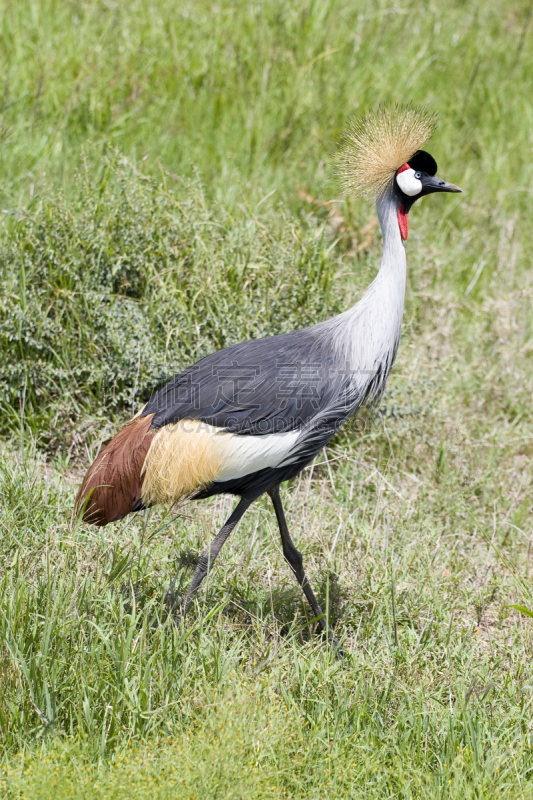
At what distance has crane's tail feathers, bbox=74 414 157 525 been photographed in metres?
2.52

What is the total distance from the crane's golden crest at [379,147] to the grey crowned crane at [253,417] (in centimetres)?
18

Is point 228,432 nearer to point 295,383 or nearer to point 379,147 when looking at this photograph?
point 295,383

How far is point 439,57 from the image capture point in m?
5.62

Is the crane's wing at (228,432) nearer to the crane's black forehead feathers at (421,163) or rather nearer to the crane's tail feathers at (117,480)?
the crane's tail feathers at (117,480)

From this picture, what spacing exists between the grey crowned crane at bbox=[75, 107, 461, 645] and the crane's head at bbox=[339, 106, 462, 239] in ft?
0.40

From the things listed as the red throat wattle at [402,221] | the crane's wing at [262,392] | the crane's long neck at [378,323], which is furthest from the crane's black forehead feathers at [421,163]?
the crane's wing at [262,392]

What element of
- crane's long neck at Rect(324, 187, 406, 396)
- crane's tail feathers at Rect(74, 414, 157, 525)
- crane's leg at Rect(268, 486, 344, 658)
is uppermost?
crane's long neck at Rect(324, 187, 406, 396)

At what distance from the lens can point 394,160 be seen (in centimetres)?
275

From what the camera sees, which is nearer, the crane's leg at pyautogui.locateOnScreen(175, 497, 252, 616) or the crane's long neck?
the crane's leg at pyautogui.locateOnScreen(175, 497, 252, 616)

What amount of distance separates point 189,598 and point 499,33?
545cm

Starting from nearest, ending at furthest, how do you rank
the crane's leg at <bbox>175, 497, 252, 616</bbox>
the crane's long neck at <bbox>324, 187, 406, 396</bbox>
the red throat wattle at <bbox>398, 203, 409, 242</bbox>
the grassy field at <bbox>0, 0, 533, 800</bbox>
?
the grassy field at <bbox>0, 0, 533, 800</bbox> → the crane's leg at <bbox>175, 497, 252, 616</bbox> → the crane's long neck at <bbox>324, 187, 406, 396</bbox> → the red throat wattle at <bbox>398, 203, 409, 242</bbox>

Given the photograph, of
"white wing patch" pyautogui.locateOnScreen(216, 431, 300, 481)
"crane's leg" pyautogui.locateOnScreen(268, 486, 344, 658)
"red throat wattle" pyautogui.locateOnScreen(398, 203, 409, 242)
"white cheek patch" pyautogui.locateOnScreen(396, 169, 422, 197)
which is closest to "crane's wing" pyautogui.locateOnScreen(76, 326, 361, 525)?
"white wing patch" pyautogui.locateOnScreen(216, 431, 300, 481)

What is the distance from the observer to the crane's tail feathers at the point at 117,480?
252 cm

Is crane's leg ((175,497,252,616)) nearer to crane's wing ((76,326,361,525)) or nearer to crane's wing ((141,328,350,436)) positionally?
crane's wing ((76,326,361,525))
